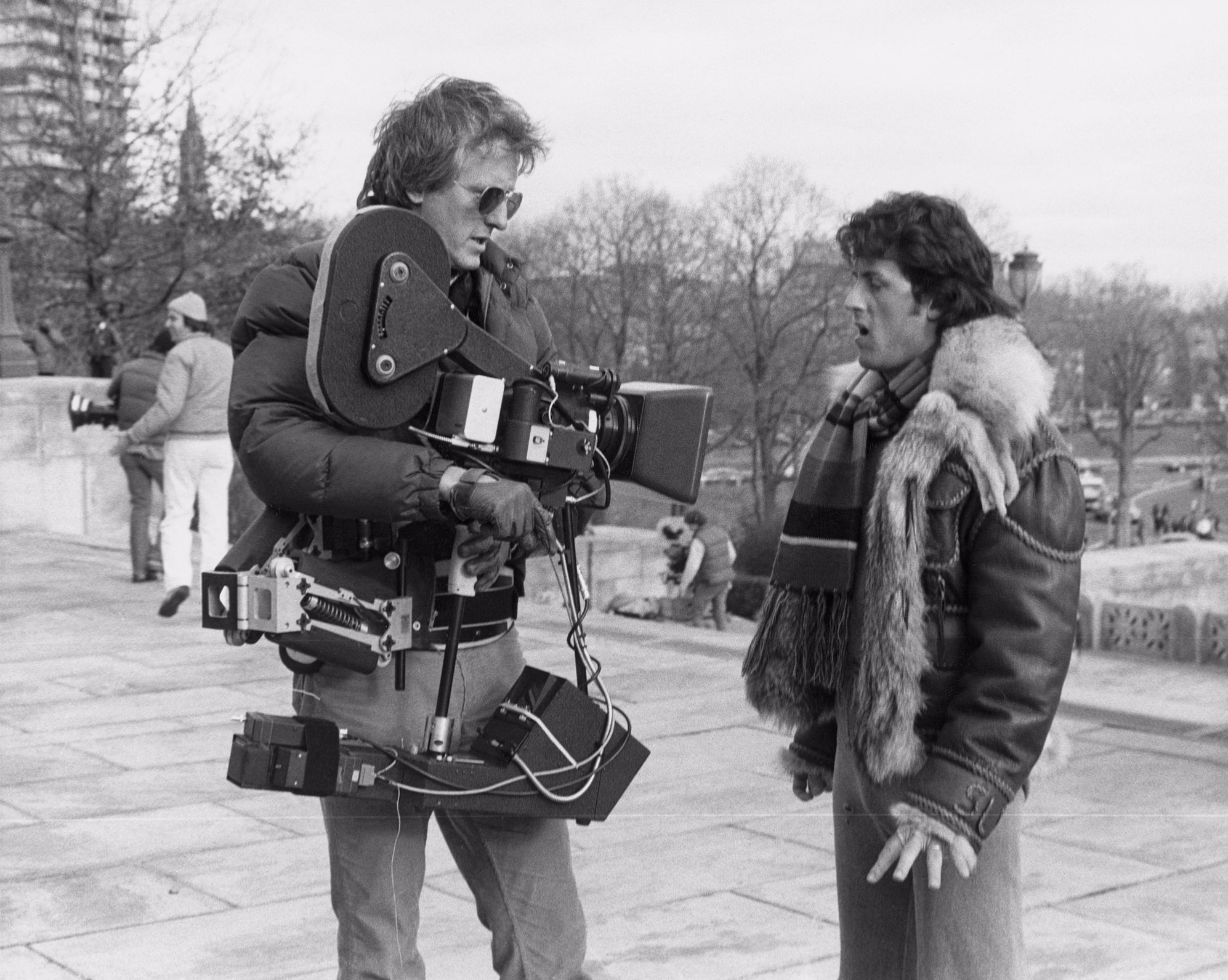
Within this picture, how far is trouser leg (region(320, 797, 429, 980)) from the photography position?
2881 millimetres

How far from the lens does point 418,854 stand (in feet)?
9.62

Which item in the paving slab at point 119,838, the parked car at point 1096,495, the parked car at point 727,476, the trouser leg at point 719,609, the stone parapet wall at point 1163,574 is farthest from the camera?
the parked car at point 1096,495

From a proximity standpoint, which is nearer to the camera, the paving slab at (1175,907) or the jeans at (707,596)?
the paving slab at (1175,907)

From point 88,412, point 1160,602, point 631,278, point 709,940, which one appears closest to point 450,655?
point 709,940

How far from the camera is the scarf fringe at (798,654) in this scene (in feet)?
9.60

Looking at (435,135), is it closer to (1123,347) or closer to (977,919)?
(977,919)

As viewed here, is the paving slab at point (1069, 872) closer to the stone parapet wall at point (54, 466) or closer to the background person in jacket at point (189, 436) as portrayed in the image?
the background person in jacket at point (189, 436)

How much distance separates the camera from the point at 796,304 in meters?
48.3

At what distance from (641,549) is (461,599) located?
21.3 metres

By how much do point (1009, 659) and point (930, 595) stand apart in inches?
6.8

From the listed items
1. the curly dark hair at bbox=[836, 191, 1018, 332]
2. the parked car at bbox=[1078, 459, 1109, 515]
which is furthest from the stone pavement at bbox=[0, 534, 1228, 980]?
the parked car at bbox=[1078, 459, 1109, 515]

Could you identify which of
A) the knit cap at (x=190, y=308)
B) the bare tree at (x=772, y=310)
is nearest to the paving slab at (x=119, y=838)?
the knit cap at (x=190, y=308)

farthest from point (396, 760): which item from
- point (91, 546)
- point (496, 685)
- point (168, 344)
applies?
point (91, 546)

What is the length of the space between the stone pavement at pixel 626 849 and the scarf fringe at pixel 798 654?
1.08 m
